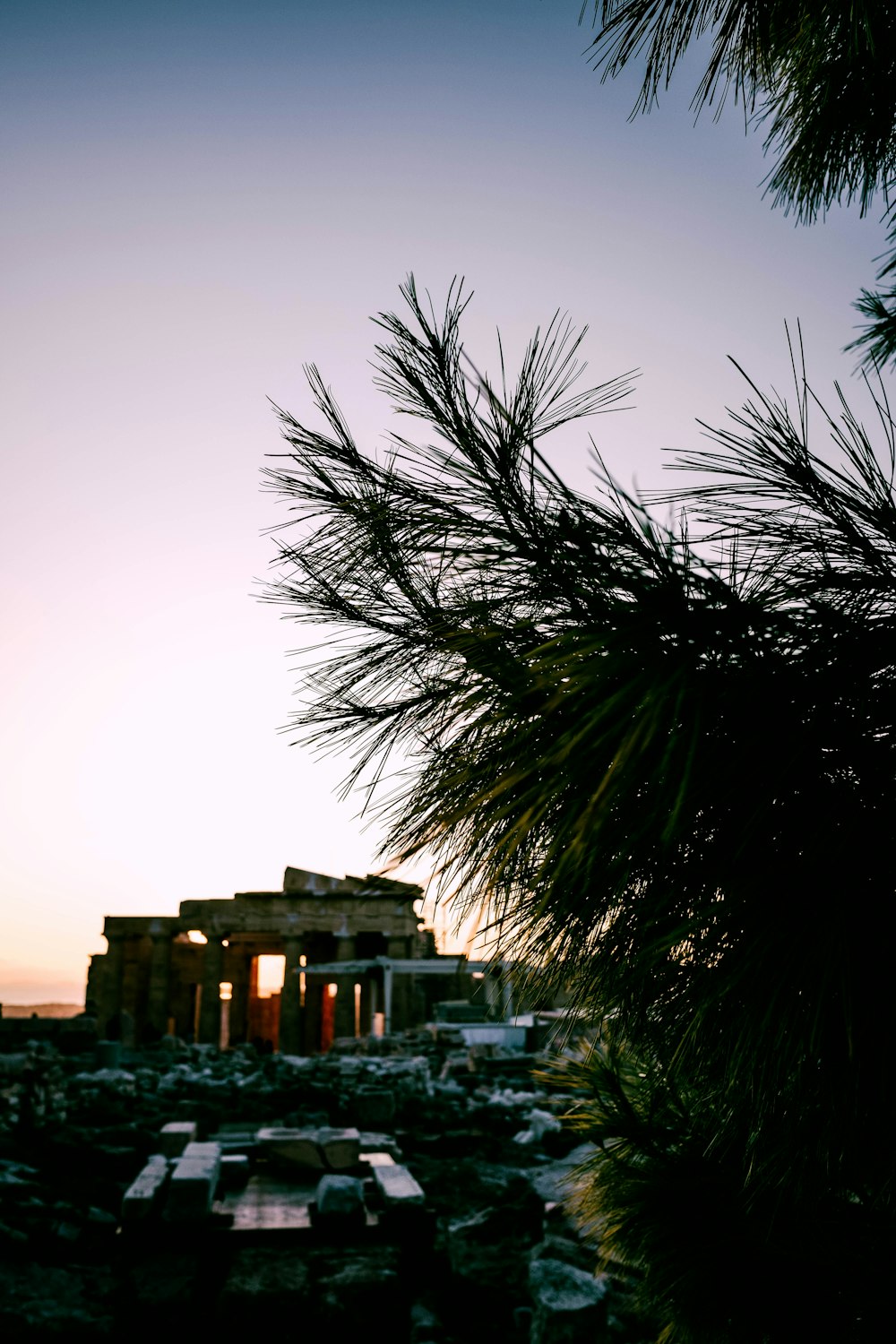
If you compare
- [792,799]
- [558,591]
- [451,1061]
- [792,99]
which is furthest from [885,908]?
[451,1061]

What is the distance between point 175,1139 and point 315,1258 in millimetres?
3555

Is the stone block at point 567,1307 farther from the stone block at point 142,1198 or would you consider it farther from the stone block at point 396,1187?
the stone block at point 142,1198

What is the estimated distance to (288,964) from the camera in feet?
116

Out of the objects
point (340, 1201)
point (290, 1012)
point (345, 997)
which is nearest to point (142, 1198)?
point (340, 1201)

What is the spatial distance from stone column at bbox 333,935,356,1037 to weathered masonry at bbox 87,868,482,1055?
0.13 ft

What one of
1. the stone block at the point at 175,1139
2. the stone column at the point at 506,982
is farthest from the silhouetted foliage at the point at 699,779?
the stone block at the point at 175,1139

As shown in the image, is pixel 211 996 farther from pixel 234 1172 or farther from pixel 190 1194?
pixel 190 1194

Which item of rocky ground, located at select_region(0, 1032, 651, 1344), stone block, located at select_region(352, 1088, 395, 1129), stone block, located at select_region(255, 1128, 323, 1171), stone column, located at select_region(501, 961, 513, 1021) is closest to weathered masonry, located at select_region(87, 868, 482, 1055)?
stone block, located at select_region(352, 1088, 395, 1129)

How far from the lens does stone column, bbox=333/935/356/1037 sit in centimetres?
3384

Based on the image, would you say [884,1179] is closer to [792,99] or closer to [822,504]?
[822,504]

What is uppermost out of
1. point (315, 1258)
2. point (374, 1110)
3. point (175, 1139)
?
point (175, 1139)

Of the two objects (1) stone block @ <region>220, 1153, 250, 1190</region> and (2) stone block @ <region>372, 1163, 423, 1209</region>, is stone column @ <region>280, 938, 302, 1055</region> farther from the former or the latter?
(2) stone block @ <region>372, 1163, 423, 1209</region>

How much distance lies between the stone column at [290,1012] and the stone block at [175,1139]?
84.7 ft

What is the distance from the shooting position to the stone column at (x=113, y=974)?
37.5 meters
